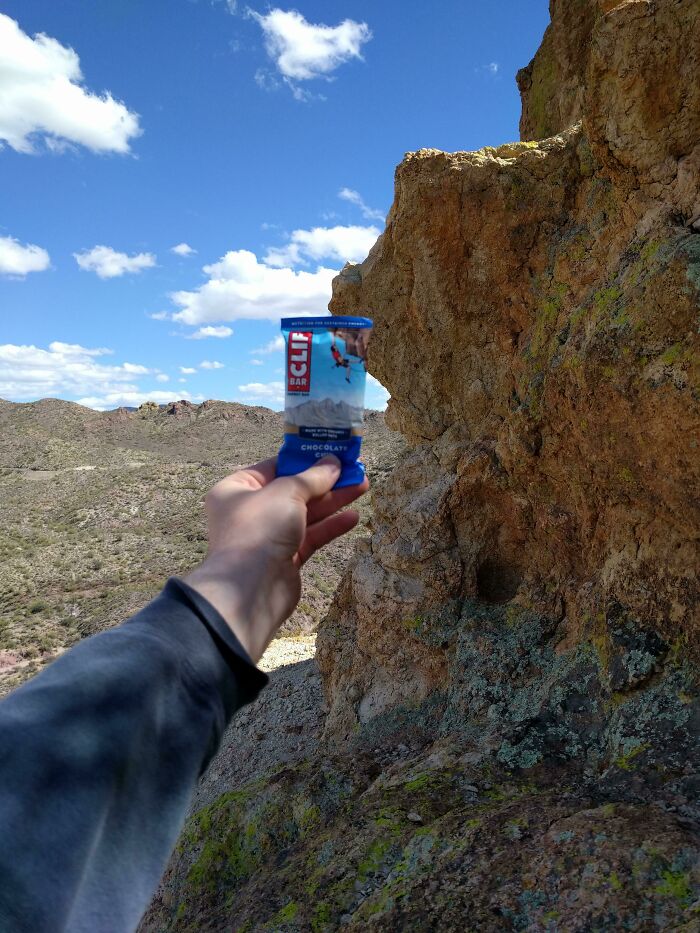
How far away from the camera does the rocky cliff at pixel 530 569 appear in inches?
130

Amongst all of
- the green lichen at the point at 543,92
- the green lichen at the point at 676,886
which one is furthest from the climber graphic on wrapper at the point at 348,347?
the green lichen at the point at 543,92

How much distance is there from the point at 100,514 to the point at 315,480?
28.4m

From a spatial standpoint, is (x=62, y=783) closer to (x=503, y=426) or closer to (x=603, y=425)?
(x=603, y=425)

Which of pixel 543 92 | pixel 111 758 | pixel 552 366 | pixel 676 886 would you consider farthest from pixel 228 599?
pixel 543 92

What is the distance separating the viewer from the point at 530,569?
18.4 feet

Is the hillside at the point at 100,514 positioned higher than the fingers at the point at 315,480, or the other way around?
the fingers at the point at 315,480

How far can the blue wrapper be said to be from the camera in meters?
2.92

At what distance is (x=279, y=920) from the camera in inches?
146

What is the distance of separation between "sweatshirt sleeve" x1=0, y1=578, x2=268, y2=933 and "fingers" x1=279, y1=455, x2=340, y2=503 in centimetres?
98

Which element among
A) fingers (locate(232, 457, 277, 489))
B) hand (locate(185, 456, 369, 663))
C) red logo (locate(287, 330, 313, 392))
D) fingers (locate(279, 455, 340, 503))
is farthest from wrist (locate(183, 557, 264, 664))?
red logo (locate(287, 330, 313, 392))

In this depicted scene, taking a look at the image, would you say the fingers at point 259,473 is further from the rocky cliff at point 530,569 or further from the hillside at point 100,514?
the hillside at point 100,514

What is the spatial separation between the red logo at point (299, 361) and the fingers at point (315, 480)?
36 centimetres

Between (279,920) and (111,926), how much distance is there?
10.2 ft

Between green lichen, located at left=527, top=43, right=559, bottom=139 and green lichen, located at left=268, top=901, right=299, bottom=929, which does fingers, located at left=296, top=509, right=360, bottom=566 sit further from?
green lichen, located at left=527, top=43, right=559, bottom=139
